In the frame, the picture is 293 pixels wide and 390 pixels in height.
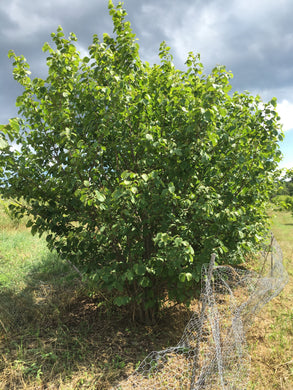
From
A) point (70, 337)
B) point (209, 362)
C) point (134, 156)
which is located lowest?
point (70, 337)

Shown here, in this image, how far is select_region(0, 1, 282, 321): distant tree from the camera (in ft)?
9.12

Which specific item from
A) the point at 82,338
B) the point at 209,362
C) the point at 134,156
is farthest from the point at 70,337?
the point at 134,156

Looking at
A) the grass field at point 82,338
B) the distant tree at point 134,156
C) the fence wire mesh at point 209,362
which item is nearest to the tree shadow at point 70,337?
the grass field at point 82,338

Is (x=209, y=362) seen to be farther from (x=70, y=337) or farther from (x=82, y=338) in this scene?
(x=70, y=337)

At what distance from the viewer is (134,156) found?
3230 mm

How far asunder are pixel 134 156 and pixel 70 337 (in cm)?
259

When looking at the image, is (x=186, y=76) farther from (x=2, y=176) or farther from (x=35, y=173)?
(x=2, y=176)

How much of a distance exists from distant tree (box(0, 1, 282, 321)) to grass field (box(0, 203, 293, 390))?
848 mm

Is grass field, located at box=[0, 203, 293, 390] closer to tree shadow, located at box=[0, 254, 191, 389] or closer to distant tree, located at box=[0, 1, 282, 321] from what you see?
tree shadow, located at box=[0, 254, 191, 389]

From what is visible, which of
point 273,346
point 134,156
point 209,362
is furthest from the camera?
point 273,346

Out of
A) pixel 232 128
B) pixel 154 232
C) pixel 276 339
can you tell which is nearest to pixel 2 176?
pixel 154 232

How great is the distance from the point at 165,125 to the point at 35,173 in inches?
65.5

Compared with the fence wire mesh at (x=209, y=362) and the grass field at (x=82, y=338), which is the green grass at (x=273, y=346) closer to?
the grass field at (x=82, y=338)

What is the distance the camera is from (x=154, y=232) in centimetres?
354
